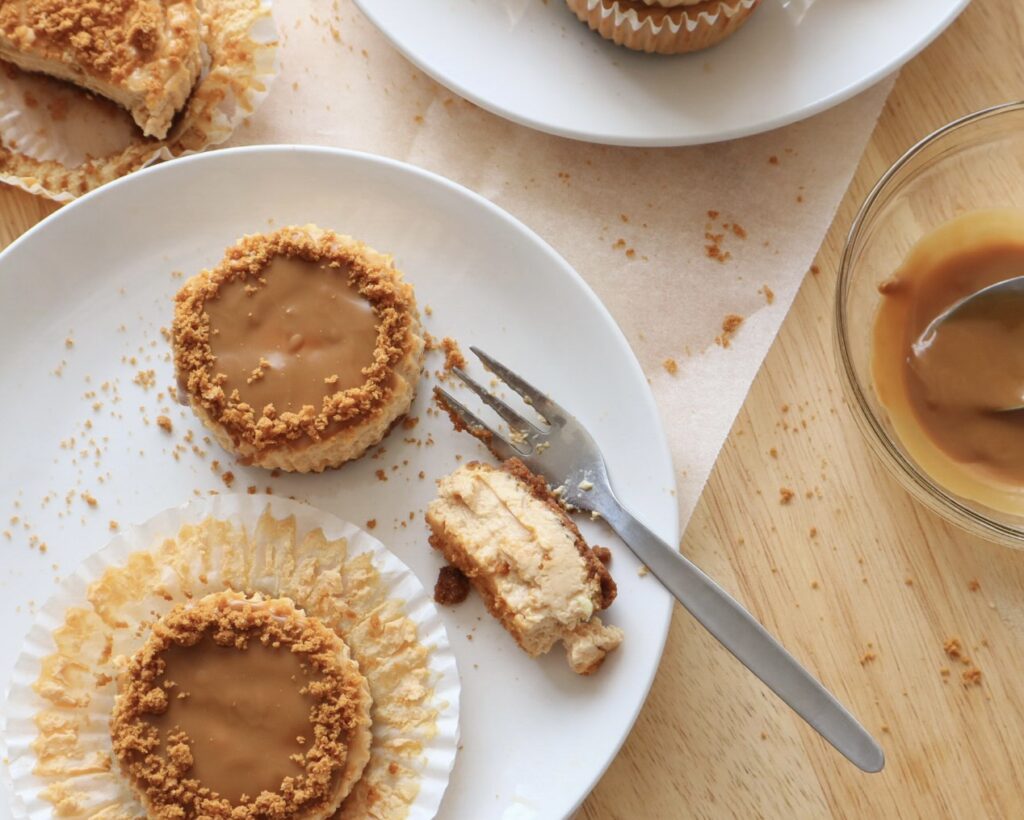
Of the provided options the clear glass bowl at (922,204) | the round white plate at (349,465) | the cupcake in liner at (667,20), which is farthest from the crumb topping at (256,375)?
the clear glass bowl at (922,204)

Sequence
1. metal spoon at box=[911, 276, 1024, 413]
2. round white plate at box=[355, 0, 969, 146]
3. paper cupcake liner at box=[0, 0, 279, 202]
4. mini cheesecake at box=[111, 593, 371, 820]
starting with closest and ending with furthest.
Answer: mini cheesecake at box=[111, 593, 371, 820] → metal spoon at box=[911, 276, 1024, 413] → round white plate at box=[355, 0, 969, 146] → paper cupcake liner at box=[0, 0, 279, 202]

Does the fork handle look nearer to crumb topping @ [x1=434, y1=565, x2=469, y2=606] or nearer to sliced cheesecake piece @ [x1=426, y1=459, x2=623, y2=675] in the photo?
sliced cheesecake piece @ [x1=426, y1=459, x2=623, y2=675]

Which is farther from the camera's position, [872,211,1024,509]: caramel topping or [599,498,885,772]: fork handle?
[872,211,1024,509]: caramel topping

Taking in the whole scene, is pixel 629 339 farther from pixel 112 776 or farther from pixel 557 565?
pixel 112 776

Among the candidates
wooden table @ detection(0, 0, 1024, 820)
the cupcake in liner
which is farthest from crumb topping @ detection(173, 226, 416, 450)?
the cupcake in liner

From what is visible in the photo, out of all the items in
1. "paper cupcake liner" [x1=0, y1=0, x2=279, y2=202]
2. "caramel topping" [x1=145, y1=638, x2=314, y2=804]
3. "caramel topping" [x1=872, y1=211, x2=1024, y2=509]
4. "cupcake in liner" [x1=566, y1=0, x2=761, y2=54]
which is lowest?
"caramel topping" [x1=145, y1=638, x2=314, y2=804]

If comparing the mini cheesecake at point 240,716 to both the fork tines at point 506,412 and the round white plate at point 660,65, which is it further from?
the round white plate at point 660,65
